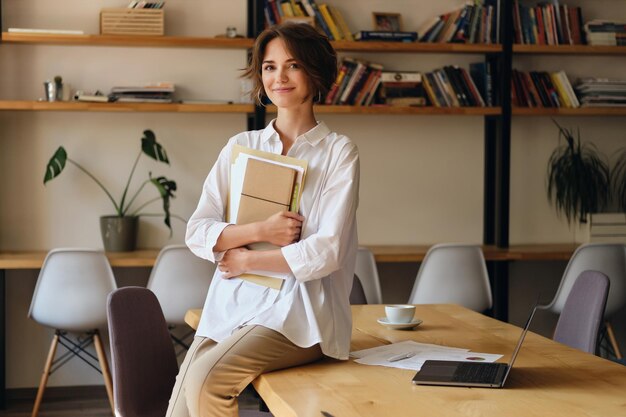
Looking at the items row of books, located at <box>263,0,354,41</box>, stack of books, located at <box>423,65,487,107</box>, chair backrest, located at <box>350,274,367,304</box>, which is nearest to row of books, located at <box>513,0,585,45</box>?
stack of books, located at <box>423,65,487,107</box>

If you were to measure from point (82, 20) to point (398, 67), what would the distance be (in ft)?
5.81

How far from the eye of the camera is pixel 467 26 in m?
5.20

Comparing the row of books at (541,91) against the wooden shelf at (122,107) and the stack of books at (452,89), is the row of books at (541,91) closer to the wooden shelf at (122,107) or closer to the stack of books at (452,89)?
the stack of books at (452,89)

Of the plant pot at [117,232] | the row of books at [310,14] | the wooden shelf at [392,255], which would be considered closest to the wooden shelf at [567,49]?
the row of books at [310,14]

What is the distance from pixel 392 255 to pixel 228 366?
111 inches

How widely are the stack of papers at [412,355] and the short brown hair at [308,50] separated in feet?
2.24

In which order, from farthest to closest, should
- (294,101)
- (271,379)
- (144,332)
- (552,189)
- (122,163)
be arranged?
(552,189) → (122,163) → (144,332) → (294,101) → (271,379)

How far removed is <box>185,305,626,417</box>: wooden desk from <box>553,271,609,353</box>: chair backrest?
0.44m

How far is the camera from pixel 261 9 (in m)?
4.92

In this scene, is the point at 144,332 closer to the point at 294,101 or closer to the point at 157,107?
the point at 294,101

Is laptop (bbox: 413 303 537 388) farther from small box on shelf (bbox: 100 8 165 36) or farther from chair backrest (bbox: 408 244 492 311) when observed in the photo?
small box on shelf (bbox: 100 8 165 36)

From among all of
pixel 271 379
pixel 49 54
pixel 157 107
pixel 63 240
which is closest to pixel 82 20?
pixel 49 54

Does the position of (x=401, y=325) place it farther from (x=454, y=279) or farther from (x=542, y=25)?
(x=542, y=25)

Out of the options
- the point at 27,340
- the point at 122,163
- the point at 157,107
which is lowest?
Answer: the point at 27,340
